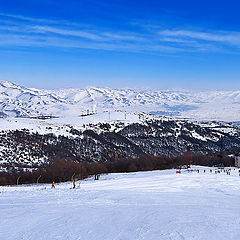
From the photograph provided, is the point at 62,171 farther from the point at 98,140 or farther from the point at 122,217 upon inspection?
the point at 98,140

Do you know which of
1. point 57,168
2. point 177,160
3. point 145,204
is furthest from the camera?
point 177,160

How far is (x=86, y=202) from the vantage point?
48.1 ft

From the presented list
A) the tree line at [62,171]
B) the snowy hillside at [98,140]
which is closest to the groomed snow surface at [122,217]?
the tree line at [62,171]

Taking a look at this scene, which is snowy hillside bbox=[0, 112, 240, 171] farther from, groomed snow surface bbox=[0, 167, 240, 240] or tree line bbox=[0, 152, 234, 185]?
groomed snow surface bbox=[0, 167, 240, 240]

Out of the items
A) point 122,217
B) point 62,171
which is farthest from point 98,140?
point 122,217

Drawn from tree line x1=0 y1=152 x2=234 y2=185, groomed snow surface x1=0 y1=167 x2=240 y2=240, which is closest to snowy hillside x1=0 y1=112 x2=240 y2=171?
tree line x1=0 y1=152 x2=234 y2=185

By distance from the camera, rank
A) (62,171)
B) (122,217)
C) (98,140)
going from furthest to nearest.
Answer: (98,140)
(62,171)
(122,217)

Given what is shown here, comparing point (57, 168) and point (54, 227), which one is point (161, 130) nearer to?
point (57, 168)

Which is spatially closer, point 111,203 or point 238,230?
point 238,230

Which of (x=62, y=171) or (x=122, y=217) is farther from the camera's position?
(x=62, y=171)

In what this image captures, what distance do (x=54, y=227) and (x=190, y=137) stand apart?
156744mm

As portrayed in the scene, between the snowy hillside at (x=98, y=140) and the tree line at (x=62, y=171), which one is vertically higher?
the snowy hillside at (x=98, y=140)

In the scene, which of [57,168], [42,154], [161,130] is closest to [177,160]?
[57,168]

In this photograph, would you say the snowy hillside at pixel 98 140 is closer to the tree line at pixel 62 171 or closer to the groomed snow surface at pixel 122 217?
the tree line at pixel 62 171
